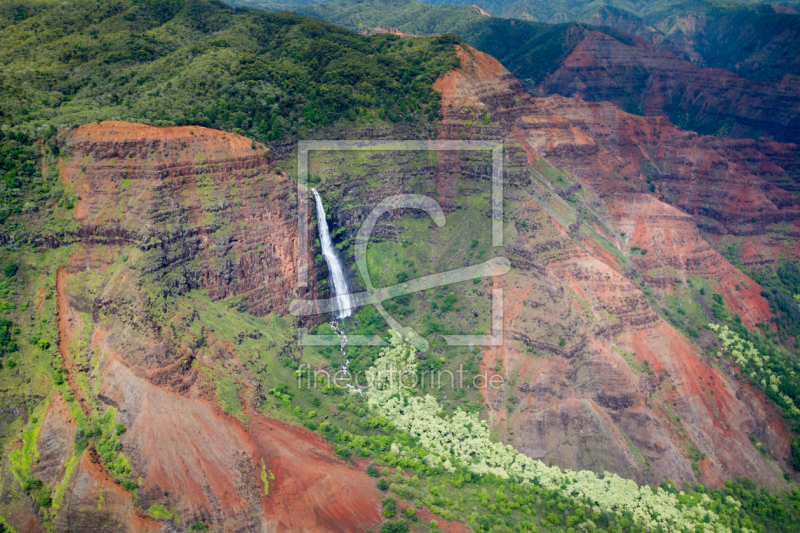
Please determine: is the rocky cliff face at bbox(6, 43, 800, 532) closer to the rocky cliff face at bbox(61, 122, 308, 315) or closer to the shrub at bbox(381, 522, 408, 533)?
the rocky cliff face at bbox(61, 122, 308, 315)

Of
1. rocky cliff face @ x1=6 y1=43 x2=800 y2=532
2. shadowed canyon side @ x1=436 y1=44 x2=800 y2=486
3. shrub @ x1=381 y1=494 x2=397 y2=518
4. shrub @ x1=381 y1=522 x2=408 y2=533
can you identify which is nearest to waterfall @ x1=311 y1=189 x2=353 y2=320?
rocky cliff face @ x1=6 y1=43 x2=800 y2=532

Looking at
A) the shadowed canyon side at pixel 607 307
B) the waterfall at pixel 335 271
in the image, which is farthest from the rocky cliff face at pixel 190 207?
the shadowed canyon side at pixel 607 307

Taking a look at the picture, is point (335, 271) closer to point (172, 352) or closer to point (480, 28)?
point (172, 352)

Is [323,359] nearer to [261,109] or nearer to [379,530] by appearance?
[379,530]

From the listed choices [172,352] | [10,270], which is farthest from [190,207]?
[10,270]

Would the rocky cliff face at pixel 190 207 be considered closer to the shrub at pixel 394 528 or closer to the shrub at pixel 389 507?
the shrub at pixel 389 507

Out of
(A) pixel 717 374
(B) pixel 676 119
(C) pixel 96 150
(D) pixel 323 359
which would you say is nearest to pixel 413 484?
(D) pixel 323 359
